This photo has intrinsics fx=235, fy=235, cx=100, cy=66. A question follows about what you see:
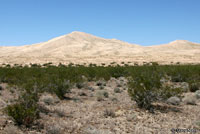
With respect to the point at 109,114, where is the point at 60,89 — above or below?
above

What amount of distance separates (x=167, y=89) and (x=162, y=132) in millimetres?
3615

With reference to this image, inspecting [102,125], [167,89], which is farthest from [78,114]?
[167,89]

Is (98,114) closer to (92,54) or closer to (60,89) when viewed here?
(60,89)

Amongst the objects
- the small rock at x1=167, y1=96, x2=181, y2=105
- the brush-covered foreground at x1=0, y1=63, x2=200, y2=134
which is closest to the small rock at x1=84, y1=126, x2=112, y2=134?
the brush-covered foreground at x1=0, y1=63, x2=200, y2=134

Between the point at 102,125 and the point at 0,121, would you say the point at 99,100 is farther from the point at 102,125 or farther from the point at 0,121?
the point at 0,121

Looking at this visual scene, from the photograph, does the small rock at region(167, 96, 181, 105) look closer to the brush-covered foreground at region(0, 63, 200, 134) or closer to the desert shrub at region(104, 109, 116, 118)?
the brush-covered foreground at region(0, 63, 200, 134)

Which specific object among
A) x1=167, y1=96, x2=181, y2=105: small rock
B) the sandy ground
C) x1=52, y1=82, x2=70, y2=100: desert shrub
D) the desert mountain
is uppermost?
the desert mountain

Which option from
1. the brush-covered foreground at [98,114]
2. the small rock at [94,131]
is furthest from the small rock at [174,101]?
the small rock at [94,131]

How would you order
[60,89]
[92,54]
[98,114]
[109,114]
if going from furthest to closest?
[92,54], [60,89], [98,114], [109,114]

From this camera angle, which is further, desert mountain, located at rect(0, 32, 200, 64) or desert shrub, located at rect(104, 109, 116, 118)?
desert mountain, located at rect(0, 32, 200, 64)

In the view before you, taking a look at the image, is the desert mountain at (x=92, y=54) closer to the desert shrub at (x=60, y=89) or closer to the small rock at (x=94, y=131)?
the desert shrub at (x=60, y=89)

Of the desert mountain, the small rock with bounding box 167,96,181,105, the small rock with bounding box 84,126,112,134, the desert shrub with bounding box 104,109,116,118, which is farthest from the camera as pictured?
the desert mountain

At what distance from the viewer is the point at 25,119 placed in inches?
299

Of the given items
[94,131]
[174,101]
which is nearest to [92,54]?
[174,101]
